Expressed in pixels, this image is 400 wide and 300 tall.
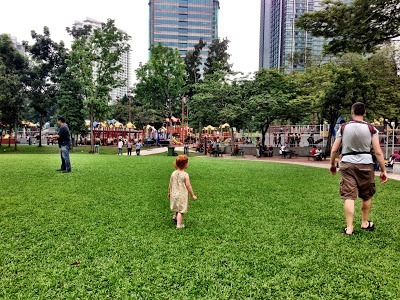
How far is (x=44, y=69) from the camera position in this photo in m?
34.0

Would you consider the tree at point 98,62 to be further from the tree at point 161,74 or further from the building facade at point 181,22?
the building facade at point 181,22

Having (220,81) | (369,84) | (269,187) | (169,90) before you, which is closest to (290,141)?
(220,81)

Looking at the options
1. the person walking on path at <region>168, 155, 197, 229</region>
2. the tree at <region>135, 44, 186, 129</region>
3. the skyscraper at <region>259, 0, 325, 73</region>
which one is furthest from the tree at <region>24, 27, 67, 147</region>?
the skyscraper at <region>259, 0, 325, 73</region>

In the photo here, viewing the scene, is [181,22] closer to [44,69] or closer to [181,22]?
[181,22]

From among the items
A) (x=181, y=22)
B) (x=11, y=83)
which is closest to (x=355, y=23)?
(x=11, y=83)

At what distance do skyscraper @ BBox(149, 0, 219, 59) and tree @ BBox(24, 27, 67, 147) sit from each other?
321 ft

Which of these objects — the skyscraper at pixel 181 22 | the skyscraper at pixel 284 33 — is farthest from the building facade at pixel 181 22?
the skyscraper at pixel 284 33

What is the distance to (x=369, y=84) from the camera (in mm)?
18750

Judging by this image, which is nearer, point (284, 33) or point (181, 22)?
point (284, 33)

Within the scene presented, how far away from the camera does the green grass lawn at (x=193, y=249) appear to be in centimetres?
304

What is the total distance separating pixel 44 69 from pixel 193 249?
115 ft

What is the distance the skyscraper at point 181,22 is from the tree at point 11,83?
324 feet

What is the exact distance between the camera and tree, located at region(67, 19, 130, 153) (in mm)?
29953

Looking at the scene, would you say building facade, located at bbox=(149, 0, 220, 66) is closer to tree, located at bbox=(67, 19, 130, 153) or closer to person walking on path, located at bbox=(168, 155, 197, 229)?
tree, located at bbox=(67, 19, 130, 153)
